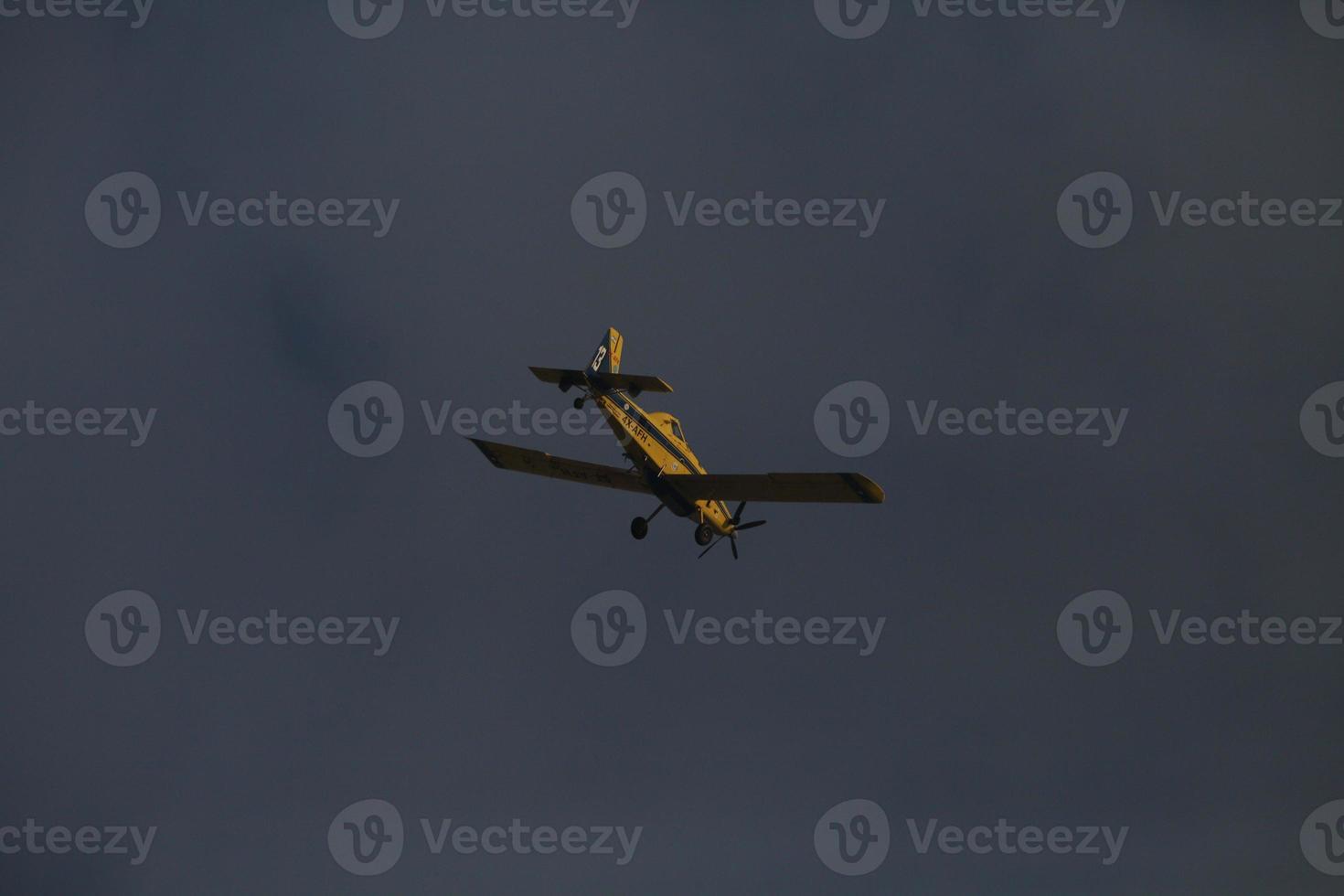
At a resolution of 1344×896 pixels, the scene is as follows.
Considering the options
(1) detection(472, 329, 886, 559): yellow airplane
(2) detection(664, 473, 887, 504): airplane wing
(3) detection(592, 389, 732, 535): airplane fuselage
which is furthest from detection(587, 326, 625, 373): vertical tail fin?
(2) detection(664, 473, 887, 504): airplane wing

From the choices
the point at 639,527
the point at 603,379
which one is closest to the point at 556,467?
the point at 639,527

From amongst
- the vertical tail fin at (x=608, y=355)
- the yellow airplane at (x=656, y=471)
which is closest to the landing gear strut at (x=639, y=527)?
the yellow airplane at (x=656, y=471)

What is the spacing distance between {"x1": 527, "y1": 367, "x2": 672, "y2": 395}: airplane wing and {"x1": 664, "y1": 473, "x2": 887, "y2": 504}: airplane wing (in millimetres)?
4601

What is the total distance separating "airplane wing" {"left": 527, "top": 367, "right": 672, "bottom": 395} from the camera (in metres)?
53.8

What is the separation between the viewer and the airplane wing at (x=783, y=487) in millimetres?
55531

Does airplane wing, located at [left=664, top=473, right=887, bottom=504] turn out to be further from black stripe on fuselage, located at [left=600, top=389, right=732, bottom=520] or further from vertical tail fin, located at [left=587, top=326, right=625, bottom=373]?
vertical tail fin, located at [left=587, top=326, right=625, bottom=373]

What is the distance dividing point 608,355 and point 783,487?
651 cm

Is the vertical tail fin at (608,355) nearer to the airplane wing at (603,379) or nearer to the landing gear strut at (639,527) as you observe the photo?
the airplane wing at (603,379)

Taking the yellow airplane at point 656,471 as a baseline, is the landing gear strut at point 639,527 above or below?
below

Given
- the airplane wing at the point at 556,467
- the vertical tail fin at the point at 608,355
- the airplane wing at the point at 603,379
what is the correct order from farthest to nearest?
the airplane wing at the point at 556,467 → the vertical tail fin at the point at 608,355 → the airplane wing at the point at 603,379

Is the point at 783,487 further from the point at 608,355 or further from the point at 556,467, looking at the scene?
the point at 556,467

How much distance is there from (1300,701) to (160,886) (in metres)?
47.6

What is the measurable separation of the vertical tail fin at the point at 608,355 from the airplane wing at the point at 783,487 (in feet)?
13.1

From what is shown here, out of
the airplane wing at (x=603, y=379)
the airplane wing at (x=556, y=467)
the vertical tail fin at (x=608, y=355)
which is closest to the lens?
the airplane wing at (x=603, y=379)
